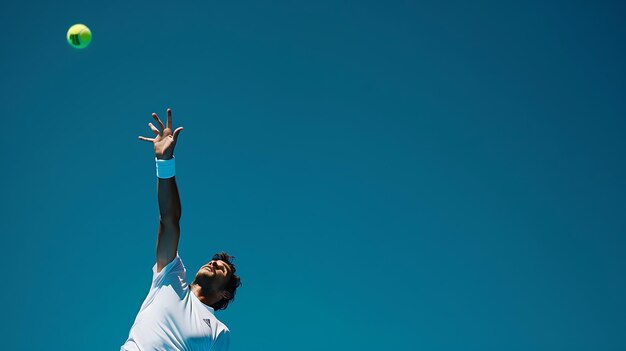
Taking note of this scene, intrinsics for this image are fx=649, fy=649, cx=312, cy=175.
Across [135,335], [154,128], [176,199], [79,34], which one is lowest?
[135,335]

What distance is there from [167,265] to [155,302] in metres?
0.29

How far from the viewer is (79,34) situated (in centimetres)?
800

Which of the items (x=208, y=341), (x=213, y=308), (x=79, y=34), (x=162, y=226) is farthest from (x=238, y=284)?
(x=79, y=34)

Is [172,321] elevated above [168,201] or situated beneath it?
situated beneath

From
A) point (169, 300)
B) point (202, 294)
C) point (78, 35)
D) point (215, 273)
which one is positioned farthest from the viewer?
point (78, 35)

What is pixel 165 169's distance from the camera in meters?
4.83

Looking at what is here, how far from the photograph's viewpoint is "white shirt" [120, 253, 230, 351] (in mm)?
4695

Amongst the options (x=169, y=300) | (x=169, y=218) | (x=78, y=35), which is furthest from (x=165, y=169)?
(x=78, y=35)

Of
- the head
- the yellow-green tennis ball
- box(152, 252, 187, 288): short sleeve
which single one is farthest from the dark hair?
the yellow-green tennis ball

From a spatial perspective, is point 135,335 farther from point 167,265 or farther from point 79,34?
point 79,34

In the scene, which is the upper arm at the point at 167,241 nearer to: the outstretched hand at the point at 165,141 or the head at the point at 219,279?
the outstretched hand at the point at 165,141

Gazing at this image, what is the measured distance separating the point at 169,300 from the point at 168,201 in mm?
753

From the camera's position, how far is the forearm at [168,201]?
477 cm

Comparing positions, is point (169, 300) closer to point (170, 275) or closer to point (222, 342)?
point (170, 275)
